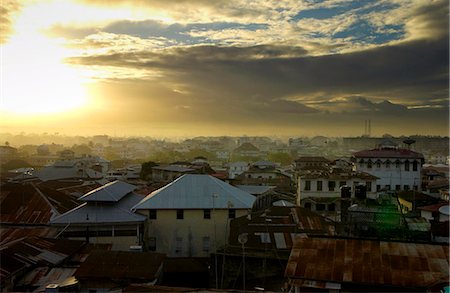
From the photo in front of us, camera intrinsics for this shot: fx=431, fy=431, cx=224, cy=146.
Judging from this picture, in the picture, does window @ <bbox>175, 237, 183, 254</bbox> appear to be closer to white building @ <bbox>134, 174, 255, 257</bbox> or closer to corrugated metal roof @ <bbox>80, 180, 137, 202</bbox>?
white building @ <bbox>134, 174, 255, 257</bbox>

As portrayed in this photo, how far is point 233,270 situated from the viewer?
1422cm

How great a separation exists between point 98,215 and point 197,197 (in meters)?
4.11

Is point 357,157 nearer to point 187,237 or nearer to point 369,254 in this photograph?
point 187,237

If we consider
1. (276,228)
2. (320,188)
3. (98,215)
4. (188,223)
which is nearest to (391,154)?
(320,188)

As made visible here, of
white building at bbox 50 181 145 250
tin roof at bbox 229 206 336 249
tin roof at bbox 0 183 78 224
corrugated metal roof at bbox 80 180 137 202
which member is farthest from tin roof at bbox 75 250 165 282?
tin roof at bbox 0 183 78 224

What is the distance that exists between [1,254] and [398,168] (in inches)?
1188

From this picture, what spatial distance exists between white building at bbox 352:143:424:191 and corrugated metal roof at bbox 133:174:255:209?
18.6m

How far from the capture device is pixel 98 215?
17.0 metres

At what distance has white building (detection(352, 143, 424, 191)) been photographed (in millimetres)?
34062

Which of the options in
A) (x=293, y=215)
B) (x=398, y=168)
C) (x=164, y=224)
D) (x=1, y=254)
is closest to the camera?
(x=1, y=254)

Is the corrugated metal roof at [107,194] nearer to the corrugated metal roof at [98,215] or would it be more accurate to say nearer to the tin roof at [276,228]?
the corrugated metal roof at [98,215]

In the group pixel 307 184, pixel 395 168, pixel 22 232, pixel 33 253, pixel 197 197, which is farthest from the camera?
pixel 395 168

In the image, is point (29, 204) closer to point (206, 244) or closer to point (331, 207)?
point (206, 244)

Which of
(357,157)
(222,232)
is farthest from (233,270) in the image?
(357,157)
